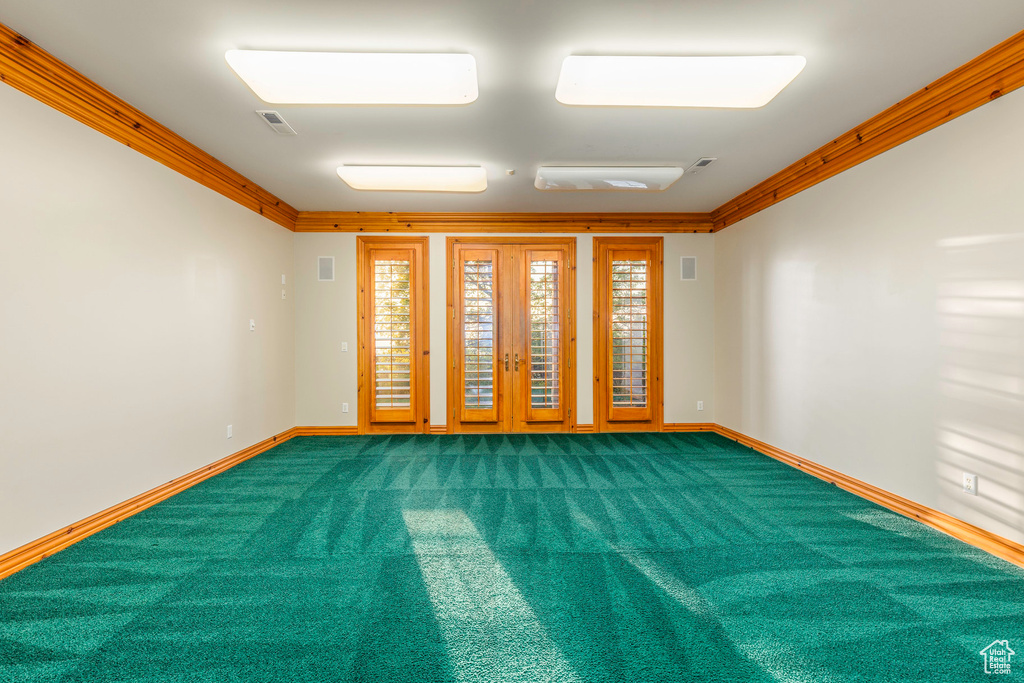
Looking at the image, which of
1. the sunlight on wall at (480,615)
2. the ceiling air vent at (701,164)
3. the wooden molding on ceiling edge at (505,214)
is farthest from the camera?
the ceiling air vent at (701,164)

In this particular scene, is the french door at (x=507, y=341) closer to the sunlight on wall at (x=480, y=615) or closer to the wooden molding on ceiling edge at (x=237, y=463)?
the wooden molding on ceiling edge at (x=237, y=463)

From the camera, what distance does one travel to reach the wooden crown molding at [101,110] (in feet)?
7.53

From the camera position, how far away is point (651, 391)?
562 centimetres

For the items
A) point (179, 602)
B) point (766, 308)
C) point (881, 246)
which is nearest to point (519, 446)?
point (766, 308)

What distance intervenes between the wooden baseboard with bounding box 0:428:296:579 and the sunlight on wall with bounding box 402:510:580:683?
1962 millimetres

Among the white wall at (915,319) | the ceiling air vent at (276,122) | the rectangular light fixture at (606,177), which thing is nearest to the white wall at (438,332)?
the white wall at (915,319)

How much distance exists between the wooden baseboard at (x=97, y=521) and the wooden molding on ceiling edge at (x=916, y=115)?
229 inches

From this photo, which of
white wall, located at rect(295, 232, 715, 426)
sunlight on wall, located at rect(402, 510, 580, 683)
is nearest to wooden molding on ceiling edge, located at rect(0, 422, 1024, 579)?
white wall, located at rect(295, 232, 715, 426)

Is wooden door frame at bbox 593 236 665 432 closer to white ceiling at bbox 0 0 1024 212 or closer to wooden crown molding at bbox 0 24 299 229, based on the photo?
white ceiling at bbox 0 0 1024 212

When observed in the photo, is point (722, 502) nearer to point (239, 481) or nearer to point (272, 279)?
point (239, 481)

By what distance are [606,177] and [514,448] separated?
2950 mm

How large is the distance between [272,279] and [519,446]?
3401 millimetres

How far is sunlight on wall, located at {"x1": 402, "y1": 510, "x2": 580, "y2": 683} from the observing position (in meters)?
1.58

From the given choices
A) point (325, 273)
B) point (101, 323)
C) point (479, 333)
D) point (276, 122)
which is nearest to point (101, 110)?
point (276, 122)
